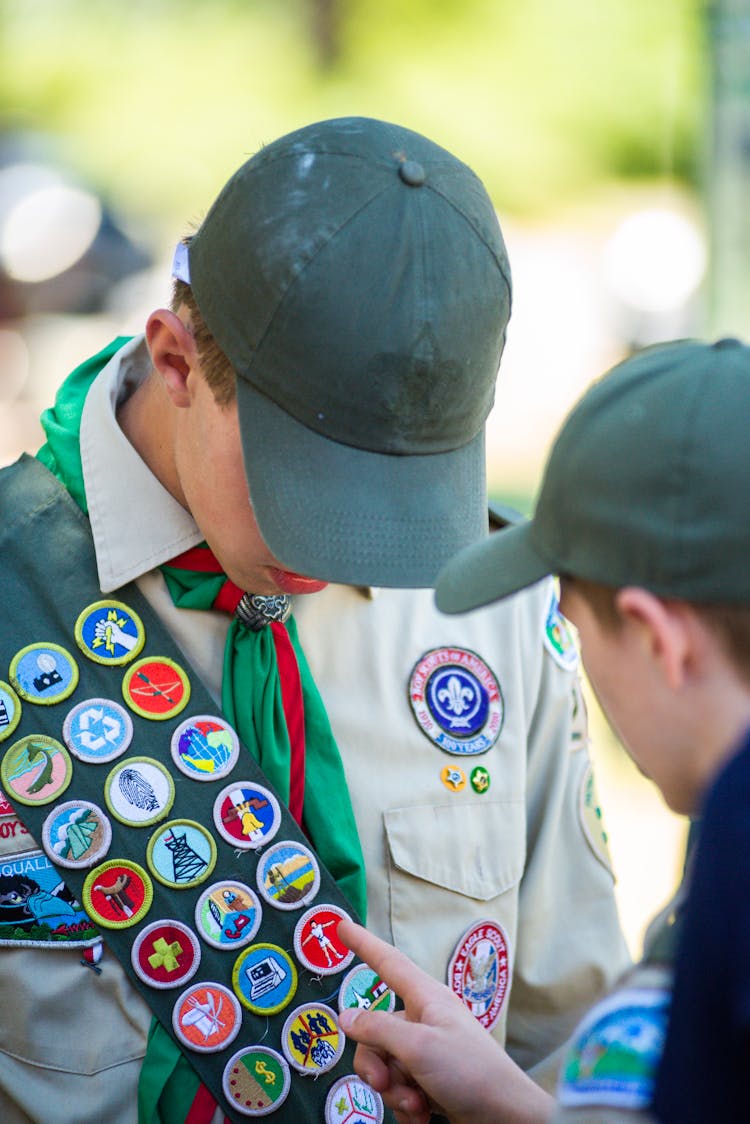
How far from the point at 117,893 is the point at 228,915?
0.54ft

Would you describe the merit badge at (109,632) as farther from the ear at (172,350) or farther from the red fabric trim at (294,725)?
the ear at (172,350)

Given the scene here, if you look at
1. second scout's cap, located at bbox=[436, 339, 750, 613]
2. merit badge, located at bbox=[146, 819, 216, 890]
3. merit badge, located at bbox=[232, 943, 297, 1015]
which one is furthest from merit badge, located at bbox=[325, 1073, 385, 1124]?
second scout's cap, located at bbox=[436, 339, 750, 613]

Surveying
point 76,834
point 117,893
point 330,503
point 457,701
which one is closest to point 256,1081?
point 117,893

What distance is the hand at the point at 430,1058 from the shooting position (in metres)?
1.67

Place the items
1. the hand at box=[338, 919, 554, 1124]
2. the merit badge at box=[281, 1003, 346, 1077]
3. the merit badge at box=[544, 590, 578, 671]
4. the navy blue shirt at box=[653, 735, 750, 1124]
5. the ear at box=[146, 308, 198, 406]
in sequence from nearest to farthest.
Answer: the navy blue shirt at box=[653, 735, 750, 1124] < the hand at box=[338, 919, 554, 1124] < the ear at box=[146, 308, 198, 406] < the merit badge at box=[281, 1003, 346, 1077] < the merit badge at box=[544, 590, 578, 671]

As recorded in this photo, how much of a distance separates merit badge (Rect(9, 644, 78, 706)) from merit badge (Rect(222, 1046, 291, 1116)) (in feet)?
1.87

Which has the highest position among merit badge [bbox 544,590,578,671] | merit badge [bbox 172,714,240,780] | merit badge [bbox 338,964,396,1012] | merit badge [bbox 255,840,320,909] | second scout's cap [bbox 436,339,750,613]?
second scout's cap [bbox 436,339,750,613]

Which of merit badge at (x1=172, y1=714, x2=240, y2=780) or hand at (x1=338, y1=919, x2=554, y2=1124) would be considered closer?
hand at (x1=338, y1=919, x2=554, y2=1124)

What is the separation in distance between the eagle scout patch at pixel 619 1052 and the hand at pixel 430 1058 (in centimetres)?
32

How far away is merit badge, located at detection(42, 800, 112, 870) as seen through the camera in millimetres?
2012

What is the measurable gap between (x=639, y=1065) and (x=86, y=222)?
12346mm

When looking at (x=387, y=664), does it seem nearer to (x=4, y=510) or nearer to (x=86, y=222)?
(x=4, y=510)

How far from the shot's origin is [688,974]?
3.89 ft

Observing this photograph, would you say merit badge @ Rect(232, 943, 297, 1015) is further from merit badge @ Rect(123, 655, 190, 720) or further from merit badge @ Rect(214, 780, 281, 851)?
merit badge @ Rect(123, 655, 190, 720)
